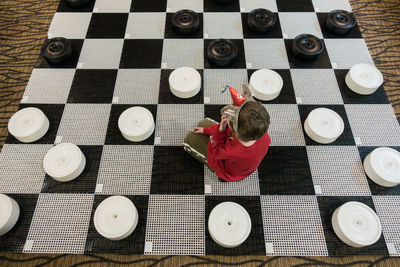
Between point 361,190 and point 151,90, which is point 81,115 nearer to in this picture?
point 151,90

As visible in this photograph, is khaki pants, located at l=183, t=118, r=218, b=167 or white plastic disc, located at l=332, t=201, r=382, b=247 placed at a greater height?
khaki pants, located at l=183, t=118, r=218, b=167

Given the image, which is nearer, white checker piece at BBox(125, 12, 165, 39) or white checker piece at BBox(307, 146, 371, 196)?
white checker piece at BBox(307, 146, 371, 196)

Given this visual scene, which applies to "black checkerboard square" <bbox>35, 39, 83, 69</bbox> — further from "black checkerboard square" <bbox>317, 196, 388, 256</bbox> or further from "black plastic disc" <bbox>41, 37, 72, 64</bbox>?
"black checkerboard square" <bbox>317, 196, 388, 256</bbox>

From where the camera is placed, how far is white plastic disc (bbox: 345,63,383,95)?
2480 mm

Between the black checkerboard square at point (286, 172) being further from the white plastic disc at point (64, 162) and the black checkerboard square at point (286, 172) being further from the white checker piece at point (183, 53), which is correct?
the white plastic disc at point (64, 162)

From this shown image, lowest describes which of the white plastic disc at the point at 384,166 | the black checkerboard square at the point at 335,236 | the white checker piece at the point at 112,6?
the black checkerboard square at the point at 335,236

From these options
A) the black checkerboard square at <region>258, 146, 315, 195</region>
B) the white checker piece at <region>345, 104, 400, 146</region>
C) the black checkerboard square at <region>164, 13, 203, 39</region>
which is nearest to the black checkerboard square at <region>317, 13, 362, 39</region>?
the white checker piece at <region>345, 104, 400, 146</region>

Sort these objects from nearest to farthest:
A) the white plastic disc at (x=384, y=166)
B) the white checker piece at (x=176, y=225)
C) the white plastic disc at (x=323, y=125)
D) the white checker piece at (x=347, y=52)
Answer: the white checker piece at (x=176, y=225) < the white plastic disc at (x=384, y=166) < the white plastic disc at (x=323, y=125) < the white checker piece at (x=347, y=52)

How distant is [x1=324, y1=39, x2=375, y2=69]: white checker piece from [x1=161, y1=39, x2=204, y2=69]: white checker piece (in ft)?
4.51

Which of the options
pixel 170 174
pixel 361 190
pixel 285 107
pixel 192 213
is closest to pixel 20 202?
pixel 170 174

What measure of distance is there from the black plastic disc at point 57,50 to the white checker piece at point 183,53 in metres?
0.96

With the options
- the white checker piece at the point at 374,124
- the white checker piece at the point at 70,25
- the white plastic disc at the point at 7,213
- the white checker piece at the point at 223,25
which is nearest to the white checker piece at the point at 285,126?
the white checker piece at the point at 374,124

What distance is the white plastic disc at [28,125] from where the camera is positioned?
7.41ft

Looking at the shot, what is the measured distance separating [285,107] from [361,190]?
93 centimetres
